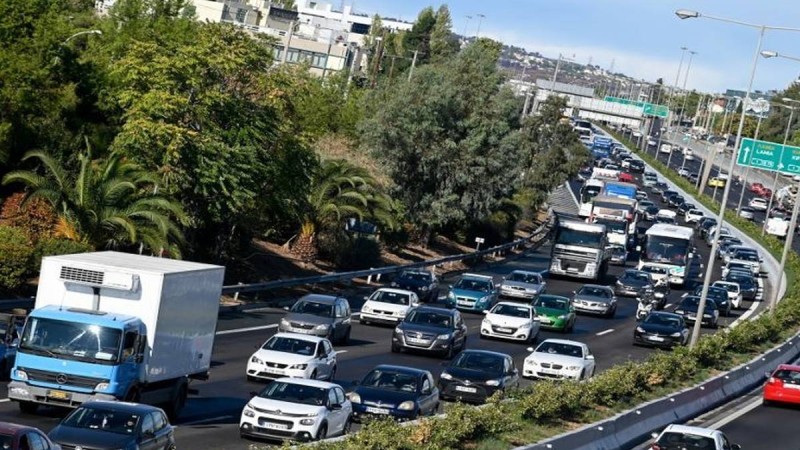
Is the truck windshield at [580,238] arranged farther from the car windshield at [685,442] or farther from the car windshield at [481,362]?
the car windshield at [685,442]

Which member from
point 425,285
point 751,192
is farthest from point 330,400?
point 751,192

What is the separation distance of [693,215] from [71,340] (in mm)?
96161

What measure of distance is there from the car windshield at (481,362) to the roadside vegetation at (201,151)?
42.2ft

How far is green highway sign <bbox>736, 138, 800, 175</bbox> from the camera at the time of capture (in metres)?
73.3

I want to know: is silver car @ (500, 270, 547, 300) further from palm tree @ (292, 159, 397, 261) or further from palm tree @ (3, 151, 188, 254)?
palm tree @ (3, 151, 188, 254)

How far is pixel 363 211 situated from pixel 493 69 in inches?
678

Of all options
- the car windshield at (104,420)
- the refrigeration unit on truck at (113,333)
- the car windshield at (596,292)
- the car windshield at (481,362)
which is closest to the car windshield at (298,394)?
the refrigeration unit on truck at (113,333)

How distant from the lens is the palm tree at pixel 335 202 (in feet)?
199

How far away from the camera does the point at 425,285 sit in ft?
184

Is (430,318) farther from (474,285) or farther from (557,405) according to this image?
(474,285)

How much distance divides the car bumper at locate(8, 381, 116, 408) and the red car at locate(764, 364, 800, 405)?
22.0 metres

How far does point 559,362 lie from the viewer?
3853 centimetres

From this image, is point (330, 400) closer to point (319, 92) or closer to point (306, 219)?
point (306, 219)

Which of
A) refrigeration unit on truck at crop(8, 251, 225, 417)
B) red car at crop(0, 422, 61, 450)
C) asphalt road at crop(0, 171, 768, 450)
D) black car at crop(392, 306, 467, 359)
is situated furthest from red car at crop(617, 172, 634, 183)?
red car at crop(0, 422, 61, 450)
